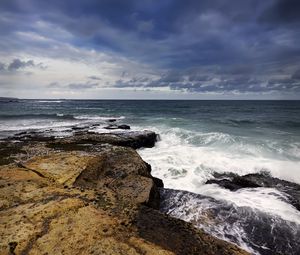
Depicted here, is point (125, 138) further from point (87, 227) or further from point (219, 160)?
point (87, 227)

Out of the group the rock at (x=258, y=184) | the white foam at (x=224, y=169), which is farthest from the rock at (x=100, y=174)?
the rock at (x=258, y=184)

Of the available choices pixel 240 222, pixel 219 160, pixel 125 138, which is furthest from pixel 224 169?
pixel 240 222

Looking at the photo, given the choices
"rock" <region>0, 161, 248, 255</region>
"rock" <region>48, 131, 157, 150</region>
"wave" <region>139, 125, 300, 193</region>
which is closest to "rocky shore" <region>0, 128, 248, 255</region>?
"rock" <region>0, 161, 248, 255</region>

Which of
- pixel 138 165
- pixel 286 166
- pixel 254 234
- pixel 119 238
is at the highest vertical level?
pixel 119 238

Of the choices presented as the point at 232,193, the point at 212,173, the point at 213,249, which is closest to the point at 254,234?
the point at 213,249

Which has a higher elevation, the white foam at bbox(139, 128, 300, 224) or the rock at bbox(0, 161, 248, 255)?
the rock at bbox(0, 161, 248, 255)

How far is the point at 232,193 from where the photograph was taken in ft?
31.0

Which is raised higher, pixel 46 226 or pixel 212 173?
pixel 46 226

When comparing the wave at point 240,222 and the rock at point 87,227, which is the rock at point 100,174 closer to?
the wave at point 240,222

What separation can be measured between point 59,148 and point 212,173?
7435mm

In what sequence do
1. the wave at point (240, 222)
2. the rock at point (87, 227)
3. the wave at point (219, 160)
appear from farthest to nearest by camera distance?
the wave at point (219, 160), the wave at point (240, 222), the rock at point (87, 227)

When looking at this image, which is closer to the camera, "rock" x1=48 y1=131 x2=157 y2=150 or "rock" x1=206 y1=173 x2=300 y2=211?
"rock" x1=206 y1=173 x2=300 y2=211

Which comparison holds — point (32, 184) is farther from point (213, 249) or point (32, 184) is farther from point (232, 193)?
point (232, 193)

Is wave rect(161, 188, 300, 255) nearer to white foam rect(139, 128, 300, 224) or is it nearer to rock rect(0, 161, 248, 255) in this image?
white foam rect(139, 128, 300, 224)
